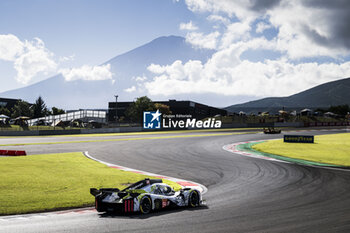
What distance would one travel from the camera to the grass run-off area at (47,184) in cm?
1091

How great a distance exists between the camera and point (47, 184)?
45.0 ft

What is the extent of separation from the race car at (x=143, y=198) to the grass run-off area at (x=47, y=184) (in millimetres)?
1707

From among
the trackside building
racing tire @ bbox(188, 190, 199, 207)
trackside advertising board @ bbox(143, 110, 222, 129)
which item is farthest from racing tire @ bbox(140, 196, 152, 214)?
the trackside building

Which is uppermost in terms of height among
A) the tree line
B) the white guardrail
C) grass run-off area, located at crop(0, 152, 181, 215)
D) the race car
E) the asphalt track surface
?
the tree line

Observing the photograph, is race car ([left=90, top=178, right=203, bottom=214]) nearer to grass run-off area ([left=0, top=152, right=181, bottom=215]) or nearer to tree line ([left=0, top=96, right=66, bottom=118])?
grass run-off area ([left=0, top=152, right=181, bottom=215])

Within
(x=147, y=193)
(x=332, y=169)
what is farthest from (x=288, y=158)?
(x=147, y=193)

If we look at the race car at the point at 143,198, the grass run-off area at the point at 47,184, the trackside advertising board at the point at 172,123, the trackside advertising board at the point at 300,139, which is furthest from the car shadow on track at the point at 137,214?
the trackside advertising board at the point at 172,123

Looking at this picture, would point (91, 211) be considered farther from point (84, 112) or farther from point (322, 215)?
point (84, 112)

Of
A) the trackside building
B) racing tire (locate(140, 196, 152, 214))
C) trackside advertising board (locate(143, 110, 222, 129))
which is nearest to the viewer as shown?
racing tire (locate(140, 196, 152, 214))

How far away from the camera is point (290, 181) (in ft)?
51.8

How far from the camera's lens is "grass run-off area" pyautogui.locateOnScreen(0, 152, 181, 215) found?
429 inches

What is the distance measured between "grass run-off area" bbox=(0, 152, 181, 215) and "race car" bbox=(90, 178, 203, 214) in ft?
5.60

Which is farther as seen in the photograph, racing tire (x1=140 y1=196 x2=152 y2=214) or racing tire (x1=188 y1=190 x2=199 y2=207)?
racing tire (x1=188 y1=190 x2=199 y2=207)

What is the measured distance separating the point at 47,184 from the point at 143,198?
577 cm
